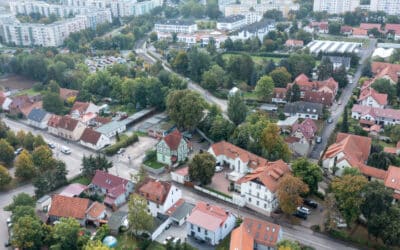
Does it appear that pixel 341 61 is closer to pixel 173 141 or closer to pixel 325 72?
pixel 325 72

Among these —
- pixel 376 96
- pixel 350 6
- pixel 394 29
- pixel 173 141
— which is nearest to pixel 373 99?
pixel 376 96

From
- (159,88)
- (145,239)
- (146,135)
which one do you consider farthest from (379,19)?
(145,239)

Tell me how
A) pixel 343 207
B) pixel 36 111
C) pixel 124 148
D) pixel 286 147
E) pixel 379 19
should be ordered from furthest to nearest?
pixel 379 19, pixel 36 111, pixel 124 148, pixel 286 147, pixel 343 207

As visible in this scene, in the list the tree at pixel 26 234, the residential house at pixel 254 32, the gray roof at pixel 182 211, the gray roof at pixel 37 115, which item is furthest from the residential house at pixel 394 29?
the tree at pixel 26 234

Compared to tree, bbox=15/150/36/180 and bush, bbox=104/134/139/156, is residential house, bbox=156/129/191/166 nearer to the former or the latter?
bush, bbox=104/134/139/156

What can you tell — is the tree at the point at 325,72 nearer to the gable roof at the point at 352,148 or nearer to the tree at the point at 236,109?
the tree at the point at 236,109

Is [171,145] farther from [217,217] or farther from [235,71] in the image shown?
[235,71]

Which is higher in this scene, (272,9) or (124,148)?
(272,9)
